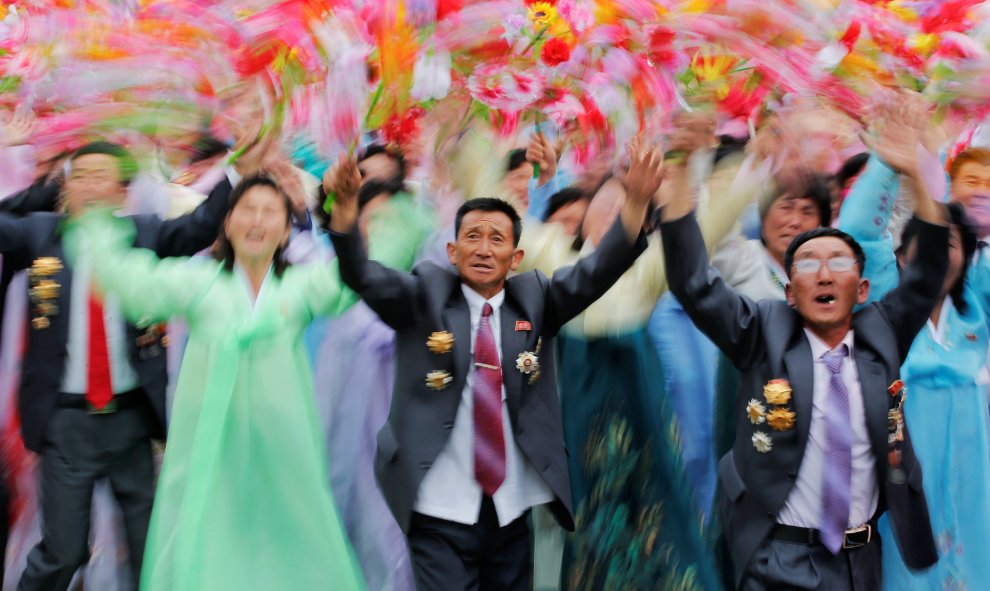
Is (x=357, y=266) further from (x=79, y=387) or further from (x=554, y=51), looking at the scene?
(x=79, y=387)

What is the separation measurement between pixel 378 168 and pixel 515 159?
0.62 metres

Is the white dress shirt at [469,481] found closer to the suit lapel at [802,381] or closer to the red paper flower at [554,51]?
the suit lapel at [802,381]

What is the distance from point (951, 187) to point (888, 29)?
1210 millimetres

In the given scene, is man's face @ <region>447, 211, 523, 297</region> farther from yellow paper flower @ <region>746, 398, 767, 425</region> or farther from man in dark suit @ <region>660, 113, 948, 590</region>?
yellow paper flower @ <region>746, 398, 767, 425</region>

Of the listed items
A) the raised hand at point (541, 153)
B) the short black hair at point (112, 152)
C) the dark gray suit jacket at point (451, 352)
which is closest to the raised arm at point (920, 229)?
the dark gray suit jacket at point (451, 352)

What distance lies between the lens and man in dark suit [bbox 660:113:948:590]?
10.7ft

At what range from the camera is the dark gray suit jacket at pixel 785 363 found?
3.28m

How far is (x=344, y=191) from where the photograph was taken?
337 centimetres

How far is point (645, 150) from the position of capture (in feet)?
11.1

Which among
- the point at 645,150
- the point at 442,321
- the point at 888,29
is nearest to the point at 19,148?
the point at 442,321

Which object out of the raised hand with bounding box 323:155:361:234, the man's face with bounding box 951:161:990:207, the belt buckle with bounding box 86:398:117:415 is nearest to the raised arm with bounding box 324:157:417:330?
the raised hand with bounding box 323:155:361:234

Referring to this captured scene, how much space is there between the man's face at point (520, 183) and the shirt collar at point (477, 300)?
1215mm

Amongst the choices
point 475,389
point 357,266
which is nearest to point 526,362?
point 475,389

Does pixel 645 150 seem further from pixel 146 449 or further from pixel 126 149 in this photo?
pixel 146 449
